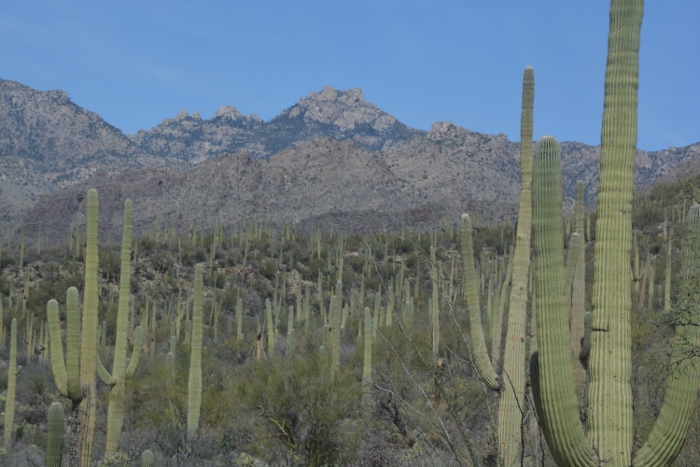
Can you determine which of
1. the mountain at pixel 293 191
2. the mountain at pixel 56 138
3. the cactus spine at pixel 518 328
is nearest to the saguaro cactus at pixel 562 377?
the cactus spine at pixel 518 328

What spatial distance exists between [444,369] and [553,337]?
1430cm

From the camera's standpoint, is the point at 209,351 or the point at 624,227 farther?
the point at 209,351

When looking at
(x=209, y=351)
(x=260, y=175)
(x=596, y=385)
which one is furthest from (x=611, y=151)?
(x=260, y=175)

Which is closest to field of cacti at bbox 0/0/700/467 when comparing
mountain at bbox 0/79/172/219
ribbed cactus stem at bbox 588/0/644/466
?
ribbed cactus stem at bbox 588/0/644/466

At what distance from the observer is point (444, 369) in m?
17.9

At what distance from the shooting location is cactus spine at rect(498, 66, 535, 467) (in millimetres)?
6801

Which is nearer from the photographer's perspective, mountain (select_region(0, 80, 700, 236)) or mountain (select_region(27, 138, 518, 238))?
mountain (select_region(27, 138, 518, 238))

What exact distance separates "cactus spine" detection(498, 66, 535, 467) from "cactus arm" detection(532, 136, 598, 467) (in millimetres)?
2713

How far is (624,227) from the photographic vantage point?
417 cm

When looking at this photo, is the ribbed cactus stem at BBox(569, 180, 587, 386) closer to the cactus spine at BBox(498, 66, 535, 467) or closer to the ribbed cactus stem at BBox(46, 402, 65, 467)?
the cactus spine at BBox(498, 66, 535, 467)

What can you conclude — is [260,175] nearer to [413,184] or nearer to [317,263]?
[413,184]

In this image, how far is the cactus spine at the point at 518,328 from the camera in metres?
6.80

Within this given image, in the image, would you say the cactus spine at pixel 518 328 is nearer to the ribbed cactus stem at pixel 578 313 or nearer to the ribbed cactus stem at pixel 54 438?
the ribbed cactus stem at pixel 578 313

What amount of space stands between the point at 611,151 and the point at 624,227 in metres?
0.45
